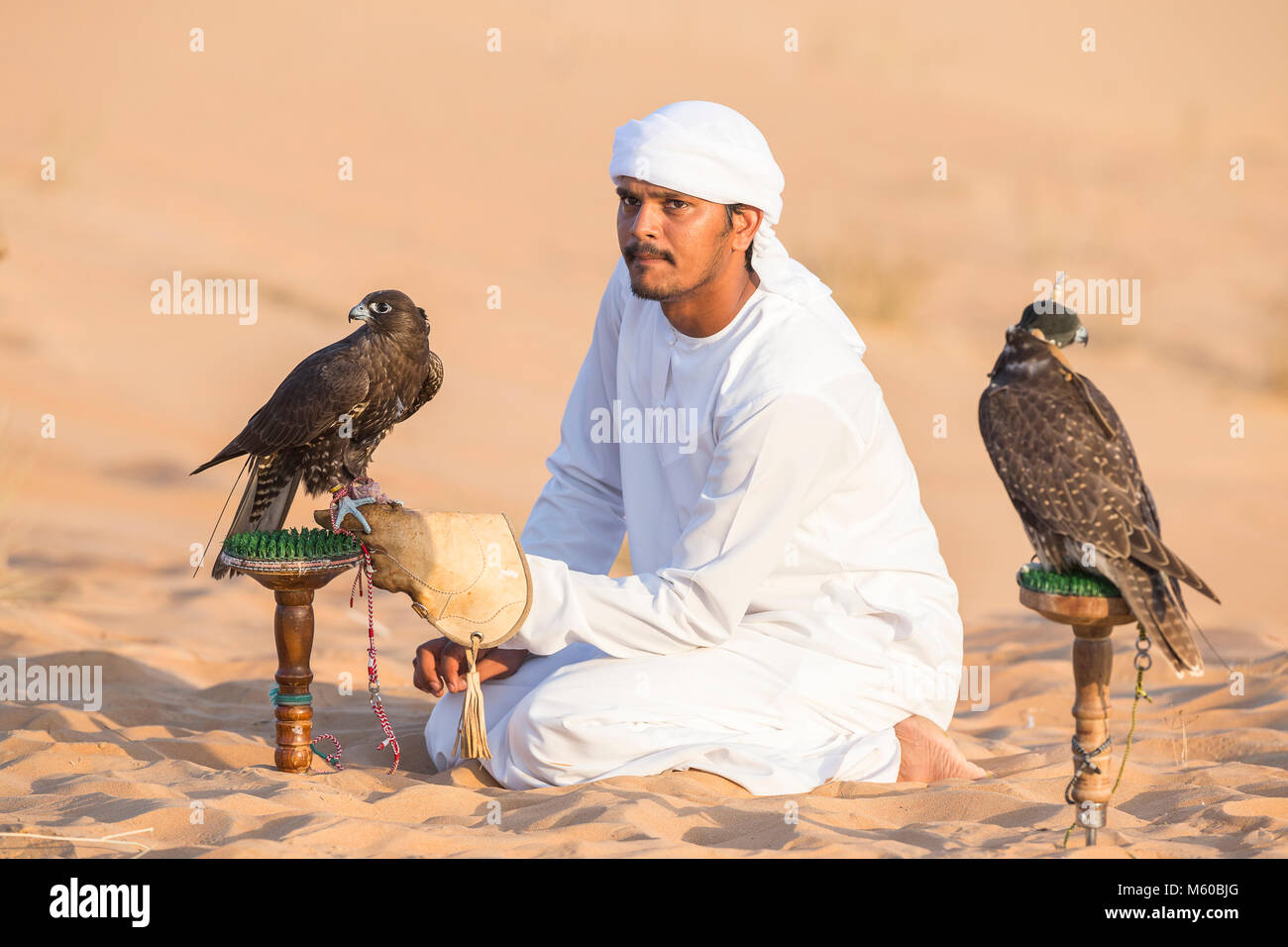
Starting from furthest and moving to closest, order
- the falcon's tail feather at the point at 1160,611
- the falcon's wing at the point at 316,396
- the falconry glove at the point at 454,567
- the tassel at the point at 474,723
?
1. the falcon's wing at the point at 316,396
2. the tassel at the point at 474,723
3. the falconry glove at the point at 454,567
4. the falcon's tail feather at the point at 1160,611

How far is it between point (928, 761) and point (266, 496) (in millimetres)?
2145

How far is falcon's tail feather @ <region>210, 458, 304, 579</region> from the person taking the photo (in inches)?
184

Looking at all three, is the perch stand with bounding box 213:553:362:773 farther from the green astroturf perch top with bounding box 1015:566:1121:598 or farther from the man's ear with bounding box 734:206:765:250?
the green astroturf perch top with bounding box 1015:566:1121:598

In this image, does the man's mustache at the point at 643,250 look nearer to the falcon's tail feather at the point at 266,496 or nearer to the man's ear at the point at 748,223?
the man's ear at the point at 748,223

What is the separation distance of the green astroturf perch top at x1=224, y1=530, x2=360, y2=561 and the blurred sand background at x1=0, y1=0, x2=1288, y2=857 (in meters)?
0.58

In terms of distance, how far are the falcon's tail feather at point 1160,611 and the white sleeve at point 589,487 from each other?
5.81ft

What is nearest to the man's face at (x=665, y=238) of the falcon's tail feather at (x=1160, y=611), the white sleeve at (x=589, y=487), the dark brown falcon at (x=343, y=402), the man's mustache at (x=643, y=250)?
the man's mustache at (x=643, y=250)

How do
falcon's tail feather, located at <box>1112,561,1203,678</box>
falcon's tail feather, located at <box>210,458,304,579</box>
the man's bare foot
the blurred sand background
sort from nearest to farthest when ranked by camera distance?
falcon's tail feather, located at <box>1112,561,1203,678</box>, the blurred sand background, the man's bare foot, falcon's tail feather, located at <box>210,458,304,579</box>

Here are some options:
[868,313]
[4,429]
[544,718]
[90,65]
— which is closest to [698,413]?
[544,718]

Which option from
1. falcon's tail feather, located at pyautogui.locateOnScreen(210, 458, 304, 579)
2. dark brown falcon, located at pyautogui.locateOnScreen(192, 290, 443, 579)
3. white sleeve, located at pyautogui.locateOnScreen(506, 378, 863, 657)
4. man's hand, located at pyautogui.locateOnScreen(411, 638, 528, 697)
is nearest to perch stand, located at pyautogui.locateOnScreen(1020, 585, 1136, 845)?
white sleeve, located at pyautogui.locateOnScreen(506, 378, 863, 657)

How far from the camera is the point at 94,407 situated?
32.7ft

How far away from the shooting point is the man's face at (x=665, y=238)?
4.01m

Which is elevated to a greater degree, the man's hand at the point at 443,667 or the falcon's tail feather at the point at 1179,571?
the falcon's tail feather at the point at 1179,571

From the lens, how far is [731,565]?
151 inches
